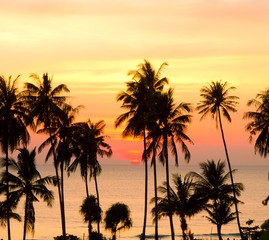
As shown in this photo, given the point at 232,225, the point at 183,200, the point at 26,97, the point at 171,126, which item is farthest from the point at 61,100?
the point at 232,225

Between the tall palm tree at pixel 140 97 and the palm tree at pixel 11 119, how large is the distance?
9.05m

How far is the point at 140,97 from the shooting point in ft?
155

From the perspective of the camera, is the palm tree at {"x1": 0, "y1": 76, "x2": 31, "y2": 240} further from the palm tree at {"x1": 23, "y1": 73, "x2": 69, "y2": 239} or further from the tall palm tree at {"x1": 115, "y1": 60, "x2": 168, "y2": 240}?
the tall palm tree at {"x1": 115, "y1": 60, "x2": 168, "y2": 240}

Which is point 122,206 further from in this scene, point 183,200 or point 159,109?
point 159,109

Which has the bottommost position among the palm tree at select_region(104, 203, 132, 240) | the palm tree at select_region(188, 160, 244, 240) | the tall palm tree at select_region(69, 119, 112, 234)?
the palm tree at select_region(104, 203, 132, 240)

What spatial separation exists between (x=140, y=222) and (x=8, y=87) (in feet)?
317

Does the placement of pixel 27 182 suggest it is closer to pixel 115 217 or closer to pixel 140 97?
pixel 140 97

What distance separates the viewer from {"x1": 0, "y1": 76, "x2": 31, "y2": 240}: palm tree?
148 ft

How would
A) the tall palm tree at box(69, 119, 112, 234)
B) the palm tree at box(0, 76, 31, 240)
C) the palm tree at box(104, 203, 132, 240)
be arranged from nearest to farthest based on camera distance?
the palm tree at box(0, 76, 31, 240)
the tall palm tree at box(69, 119, 112, 234)
the palm tree at box(104, 203, 132, 240)

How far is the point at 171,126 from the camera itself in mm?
47438

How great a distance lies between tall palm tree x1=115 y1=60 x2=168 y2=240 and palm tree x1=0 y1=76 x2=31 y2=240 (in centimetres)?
905

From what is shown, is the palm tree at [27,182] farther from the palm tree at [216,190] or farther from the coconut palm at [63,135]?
the palm tree at [216,190]

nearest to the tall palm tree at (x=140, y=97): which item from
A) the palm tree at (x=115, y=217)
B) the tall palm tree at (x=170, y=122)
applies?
the tall palm tree at (x=170, y=122)

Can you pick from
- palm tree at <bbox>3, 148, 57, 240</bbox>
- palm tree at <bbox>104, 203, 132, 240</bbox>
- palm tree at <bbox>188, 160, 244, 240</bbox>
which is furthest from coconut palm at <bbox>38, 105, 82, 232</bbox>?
palm tree at <bbox>104, 203, 132, 240</bbox>
